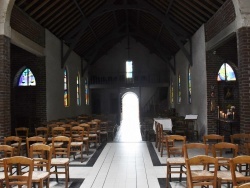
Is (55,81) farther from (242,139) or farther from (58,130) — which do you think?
(242,139)

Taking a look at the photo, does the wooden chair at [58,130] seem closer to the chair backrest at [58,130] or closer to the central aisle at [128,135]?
the chair backrest at [58,130]

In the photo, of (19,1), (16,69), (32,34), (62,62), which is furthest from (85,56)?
(19,1)

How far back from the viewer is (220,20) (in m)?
11.4

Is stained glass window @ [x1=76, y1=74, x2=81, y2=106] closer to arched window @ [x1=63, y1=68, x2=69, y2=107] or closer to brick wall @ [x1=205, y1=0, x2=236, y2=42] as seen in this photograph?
arched window @ [x1=63, y1=68, x2=69, y2=107]

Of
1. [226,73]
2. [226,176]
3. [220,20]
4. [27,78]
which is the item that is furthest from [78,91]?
[226,176]

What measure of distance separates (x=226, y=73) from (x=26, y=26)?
30.5 feet

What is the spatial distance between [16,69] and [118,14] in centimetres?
927

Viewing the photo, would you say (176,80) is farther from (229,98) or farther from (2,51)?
(2,51)

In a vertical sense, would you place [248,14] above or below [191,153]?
above

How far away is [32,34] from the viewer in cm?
1285

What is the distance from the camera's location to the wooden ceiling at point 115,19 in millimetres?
12875

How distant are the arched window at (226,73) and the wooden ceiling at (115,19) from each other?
2378 millimetres

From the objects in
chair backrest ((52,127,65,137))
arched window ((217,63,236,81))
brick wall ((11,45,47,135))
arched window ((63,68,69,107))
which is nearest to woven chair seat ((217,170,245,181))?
chair backrest ((52,127,65,137))

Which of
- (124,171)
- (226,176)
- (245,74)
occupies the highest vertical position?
(245,74)
